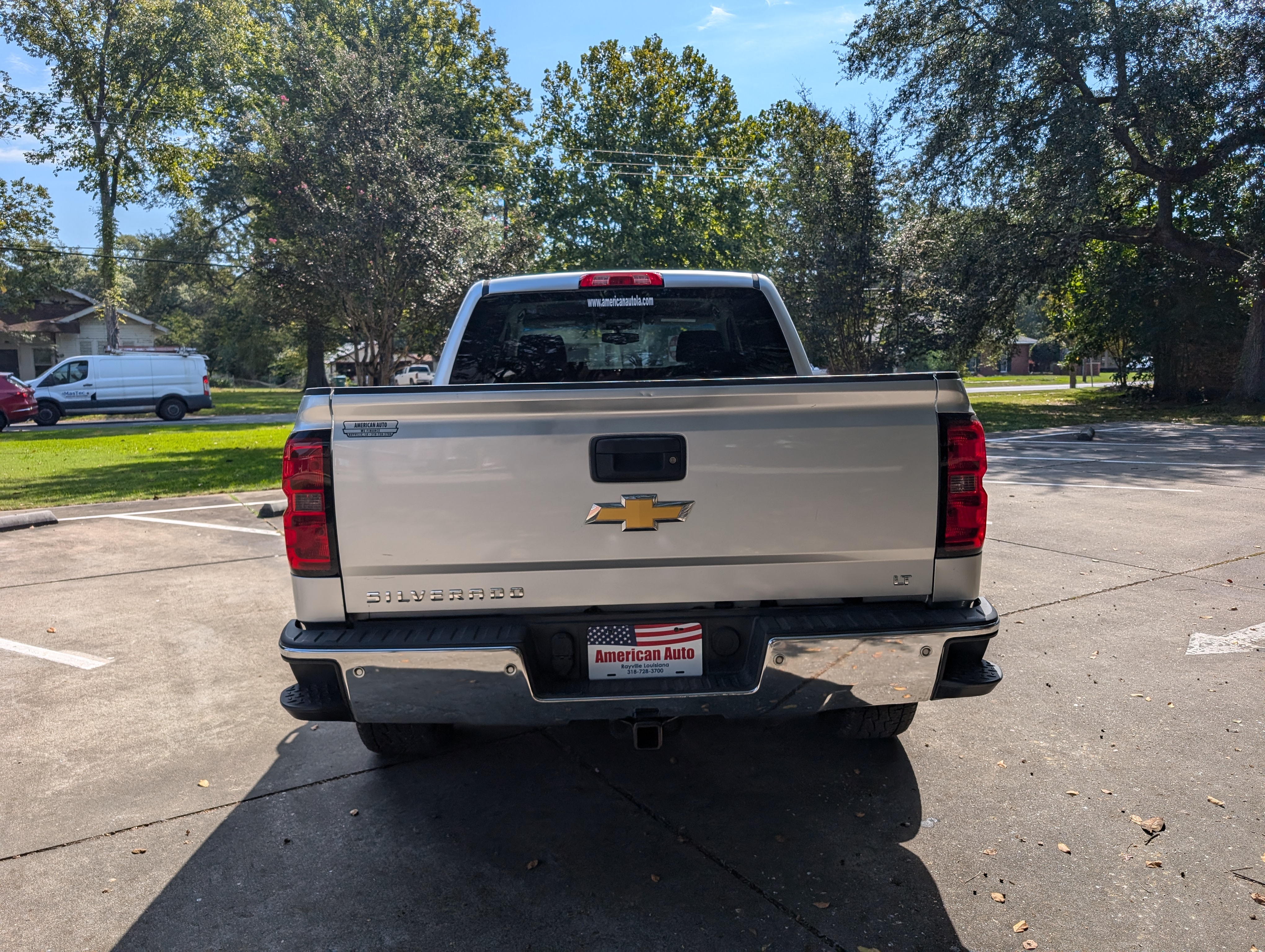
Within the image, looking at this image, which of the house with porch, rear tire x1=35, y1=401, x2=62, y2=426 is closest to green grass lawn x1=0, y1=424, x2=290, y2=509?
rear tire x1=35, y1=401, x2=62, y2=426

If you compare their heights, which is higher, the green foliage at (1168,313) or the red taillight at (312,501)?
the green foliage at (1168,313)

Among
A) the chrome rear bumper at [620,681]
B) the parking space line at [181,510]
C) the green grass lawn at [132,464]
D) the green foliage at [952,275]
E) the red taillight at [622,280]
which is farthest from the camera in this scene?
the green foliage at [952,275]

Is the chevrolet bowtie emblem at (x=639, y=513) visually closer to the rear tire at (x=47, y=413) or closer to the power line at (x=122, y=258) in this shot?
the rear tire at (x=47, y=413)

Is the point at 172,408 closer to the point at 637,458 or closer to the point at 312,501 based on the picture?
the point at 312,501

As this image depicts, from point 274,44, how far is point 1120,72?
86.6ft

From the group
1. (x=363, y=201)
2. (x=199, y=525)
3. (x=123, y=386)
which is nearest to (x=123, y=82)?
(x=123, y=386)

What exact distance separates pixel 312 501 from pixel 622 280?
82.2 inches

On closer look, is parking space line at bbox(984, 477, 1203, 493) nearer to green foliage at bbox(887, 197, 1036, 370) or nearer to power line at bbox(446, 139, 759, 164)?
green foliage at bbox(887, 197, 1036, 370)

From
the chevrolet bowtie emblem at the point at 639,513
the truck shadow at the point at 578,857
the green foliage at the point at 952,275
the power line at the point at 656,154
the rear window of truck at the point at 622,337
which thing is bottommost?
the truck shadow at the point at 578,857

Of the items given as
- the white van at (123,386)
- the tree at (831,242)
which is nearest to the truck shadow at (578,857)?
the tree at (831,242)

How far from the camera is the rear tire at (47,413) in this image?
26.0 m

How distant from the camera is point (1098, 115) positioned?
2106cm

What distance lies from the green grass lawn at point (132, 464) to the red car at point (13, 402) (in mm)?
1824

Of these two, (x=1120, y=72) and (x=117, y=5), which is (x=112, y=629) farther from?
(x=117, y=5)
